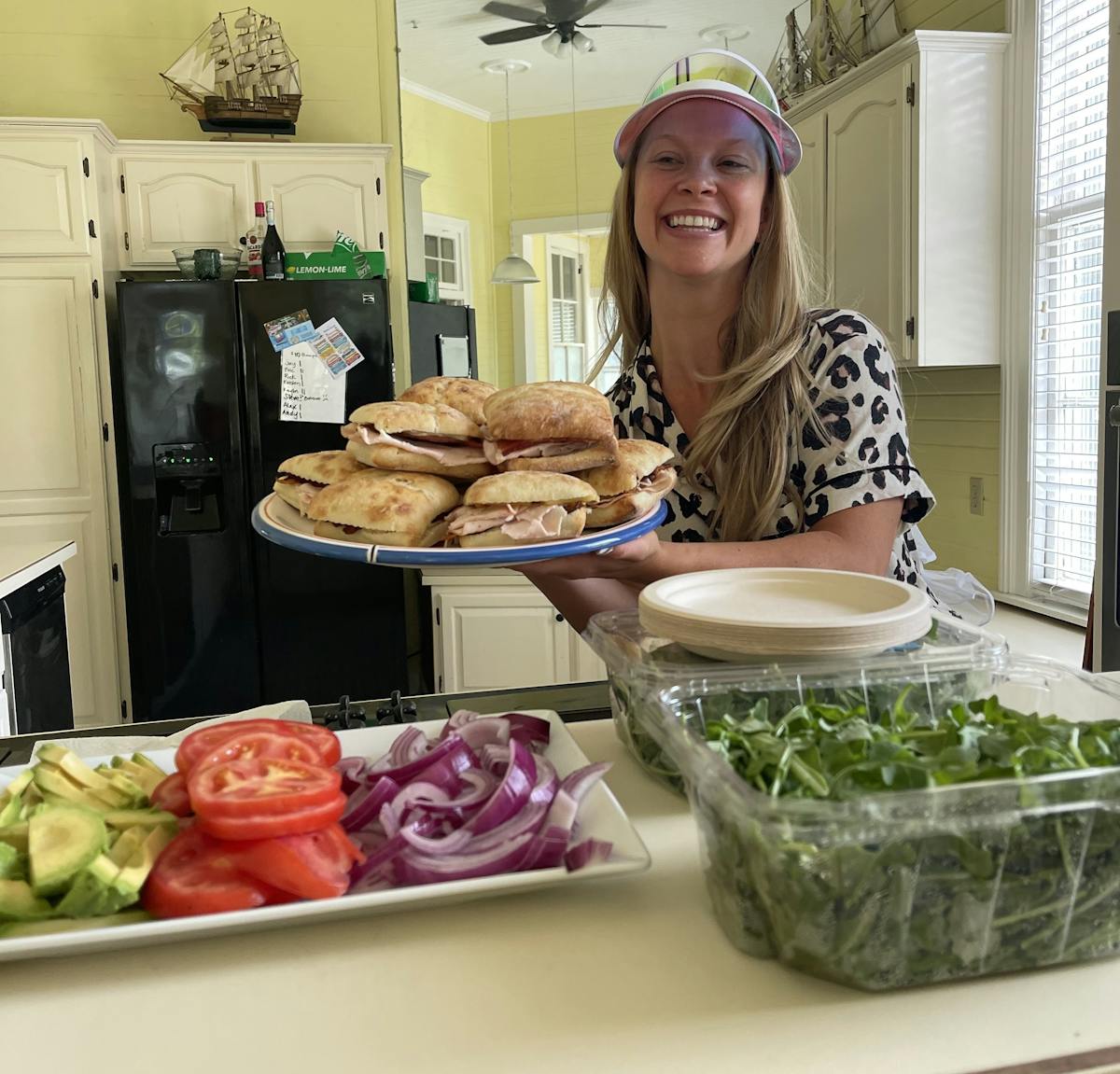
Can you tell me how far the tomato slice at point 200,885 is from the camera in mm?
745

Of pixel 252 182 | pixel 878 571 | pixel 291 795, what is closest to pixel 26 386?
pixel 252 182

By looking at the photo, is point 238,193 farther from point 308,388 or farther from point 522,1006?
point 522,1006

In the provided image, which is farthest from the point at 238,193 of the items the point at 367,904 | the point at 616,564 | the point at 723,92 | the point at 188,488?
the point at 367,904

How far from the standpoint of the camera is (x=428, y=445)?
1231mm

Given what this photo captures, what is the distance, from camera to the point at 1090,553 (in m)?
3.18

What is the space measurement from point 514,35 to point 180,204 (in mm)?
1559

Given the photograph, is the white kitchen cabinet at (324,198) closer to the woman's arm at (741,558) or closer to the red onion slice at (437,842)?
the woman's arm at (741,558)

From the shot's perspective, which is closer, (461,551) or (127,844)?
(127,844)

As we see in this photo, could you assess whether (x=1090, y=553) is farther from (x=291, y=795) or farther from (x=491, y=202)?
(x=291, y=795)

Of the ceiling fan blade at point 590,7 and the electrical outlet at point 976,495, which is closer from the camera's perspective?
the electrical outlet at point 976,495

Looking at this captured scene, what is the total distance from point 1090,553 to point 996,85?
1.60 meters

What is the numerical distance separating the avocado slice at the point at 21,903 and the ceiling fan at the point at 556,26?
13.9 feet

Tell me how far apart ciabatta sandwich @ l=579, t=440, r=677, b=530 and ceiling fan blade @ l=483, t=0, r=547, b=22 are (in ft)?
11.8

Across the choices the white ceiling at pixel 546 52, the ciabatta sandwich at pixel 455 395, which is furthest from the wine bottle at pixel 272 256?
the ciabatta sandwich at pixel 455 395
